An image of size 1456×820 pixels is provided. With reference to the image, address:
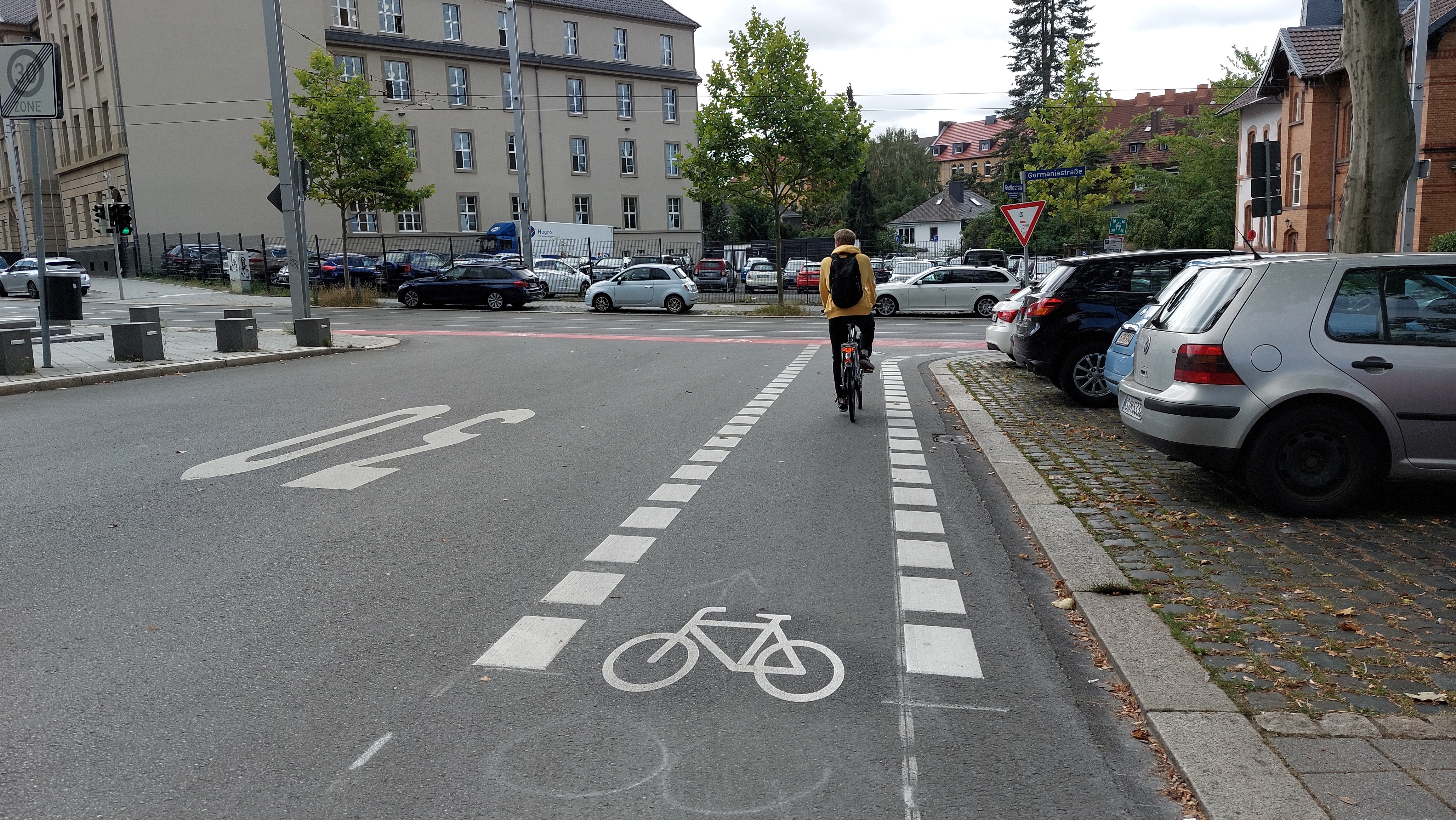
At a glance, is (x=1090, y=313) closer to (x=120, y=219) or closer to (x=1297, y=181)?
(x=120, y=219)

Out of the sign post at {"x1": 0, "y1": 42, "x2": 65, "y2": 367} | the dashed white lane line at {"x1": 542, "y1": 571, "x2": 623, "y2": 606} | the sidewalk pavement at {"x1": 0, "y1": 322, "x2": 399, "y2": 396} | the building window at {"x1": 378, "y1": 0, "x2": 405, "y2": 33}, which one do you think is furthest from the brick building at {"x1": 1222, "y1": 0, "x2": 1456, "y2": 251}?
the building window at {"x1": 378, "y1": 0, "x2": 405, "y2": 33}

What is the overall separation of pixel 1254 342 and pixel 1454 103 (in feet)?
112

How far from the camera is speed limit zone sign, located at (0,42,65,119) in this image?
42.7 ft

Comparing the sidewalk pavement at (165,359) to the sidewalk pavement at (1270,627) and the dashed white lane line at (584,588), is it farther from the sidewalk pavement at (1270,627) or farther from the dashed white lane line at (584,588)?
the sidewalk pavement at (1270,627)

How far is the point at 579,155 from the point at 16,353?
A: 164ft

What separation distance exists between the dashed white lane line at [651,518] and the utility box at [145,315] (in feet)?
38.4

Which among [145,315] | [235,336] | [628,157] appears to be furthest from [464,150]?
[145,315]

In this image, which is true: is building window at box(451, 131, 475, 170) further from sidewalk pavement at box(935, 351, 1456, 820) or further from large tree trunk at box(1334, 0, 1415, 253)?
sidewalk pavement at box(935, 351, 1456, 820)

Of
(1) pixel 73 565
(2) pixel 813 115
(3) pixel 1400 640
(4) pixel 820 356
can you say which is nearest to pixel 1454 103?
(2) pixel 813 115

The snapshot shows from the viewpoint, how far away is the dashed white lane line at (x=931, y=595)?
4879 mm

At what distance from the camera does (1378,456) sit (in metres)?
6.34

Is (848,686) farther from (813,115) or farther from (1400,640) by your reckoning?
(813,115)

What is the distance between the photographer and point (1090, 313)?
37.9ft

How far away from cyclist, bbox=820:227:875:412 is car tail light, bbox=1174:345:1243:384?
4463mm
